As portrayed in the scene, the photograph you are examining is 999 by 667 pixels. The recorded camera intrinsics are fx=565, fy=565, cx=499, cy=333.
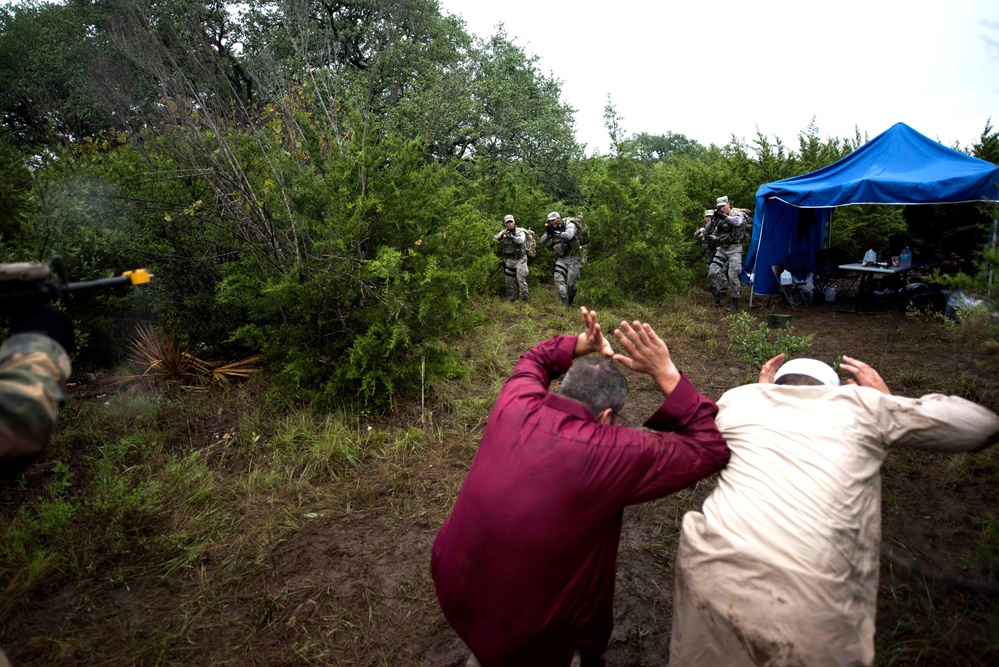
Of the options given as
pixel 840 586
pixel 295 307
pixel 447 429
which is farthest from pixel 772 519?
pixel 295 307

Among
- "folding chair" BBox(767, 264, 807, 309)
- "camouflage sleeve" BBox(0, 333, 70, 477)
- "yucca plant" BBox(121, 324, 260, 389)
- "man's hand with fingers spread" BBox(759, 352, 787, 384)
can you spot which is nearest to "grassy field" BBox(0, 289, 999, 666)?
"yucca plant" BBox(121, 324, 260, 389)

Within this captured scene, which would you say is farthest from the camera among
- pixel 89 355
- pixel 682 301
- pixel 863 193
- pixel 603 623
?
pixel 682 301

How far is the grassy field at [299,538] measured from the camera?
8.63 feet

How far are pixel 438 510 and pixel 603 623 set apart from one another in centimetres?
201

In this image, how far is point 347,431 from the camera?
179 inches

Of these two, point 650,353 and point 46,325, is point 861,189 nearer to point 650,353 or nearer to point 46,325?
point 650,353

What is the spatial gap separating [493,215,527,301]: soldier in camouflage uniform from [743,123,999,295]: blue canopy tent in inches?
153

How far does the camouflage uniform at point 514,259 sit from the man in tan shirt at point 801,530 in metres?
8.51

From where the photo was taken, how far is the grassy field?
8.63ft

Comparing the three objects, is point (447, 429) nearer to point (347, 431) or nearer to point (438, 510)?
point (347, 431)

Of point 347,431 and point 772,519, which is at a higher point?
point 772,519

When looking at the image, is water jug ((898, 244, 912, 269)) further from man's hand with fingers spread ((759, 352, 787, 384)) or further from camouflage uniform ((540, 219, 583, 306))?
man's hand with fingers spread ((759, 352, 787, 384))

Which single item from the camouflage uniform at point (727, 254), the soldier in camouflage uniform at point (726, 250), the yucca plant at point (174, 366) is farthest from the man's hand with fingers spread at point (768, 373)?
the camouflage uniform at point (727, 254)

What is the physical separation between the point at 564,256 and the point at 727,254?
8.99 ft
